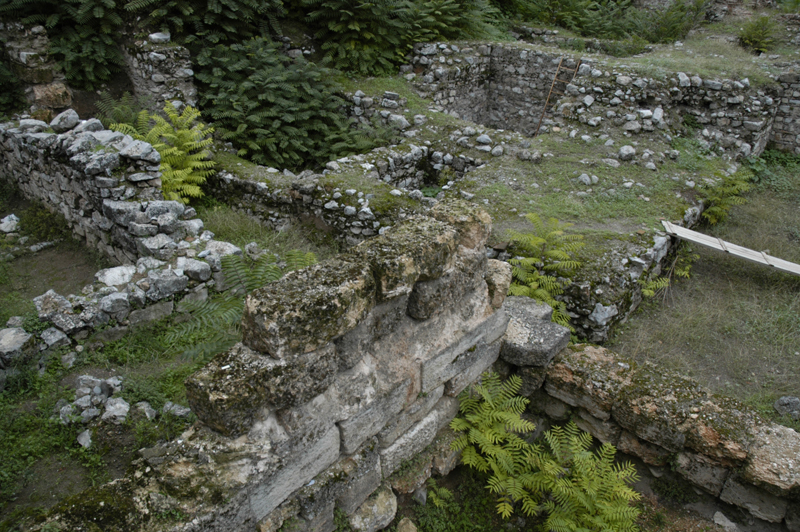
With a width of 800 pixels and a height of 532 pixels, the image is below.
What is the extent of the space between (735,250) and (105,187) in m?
9.06

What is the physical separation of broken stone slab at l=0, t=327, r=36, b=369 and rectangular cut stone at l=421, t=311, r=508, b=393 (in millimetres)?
3731

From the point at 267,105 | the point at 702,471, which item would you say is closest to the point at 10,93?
the point at 267,105

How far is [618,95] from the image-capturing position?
1030 centimetres

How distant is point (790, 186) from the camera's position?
9984mm

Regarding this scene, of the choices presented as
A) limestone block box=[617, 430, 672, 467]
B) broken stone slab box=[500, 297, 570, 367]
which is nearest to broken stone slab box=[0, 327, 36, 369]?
broken stone slab box=[500, 297, 570, 367]

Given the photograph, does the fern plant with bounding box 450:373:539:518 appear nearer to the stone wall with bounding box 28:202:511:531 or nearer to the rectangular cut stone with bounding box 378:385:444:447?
the stone wall with bounding box 28:202:511:531

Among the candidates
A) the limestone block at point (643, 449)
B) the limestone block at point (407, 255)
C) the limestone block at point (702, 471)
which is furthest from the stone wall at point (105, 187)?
the limestone block at point (702, 471)

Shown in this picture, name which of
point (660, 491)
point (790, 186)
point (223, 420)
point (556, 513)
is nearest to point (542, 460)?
point (556, 513)

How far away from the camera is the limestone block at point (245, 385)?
2.31m

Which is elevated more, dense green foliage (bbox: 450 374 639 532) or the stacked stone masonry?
the stacked stone masonry

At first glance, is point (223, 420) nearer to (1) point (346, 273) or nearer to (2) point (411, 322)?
(1) point (346, 273)

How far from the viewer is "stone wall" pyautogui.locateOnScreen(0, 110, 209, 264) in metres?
6.04

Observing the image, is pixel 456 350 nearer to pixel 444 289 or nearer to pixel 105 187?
pixel 444 289

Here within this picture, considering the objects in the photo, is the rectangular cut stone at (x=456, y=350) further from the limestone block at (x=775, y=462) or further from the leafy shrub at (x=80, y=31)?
the leafy shrub at (x=80, y=31)
